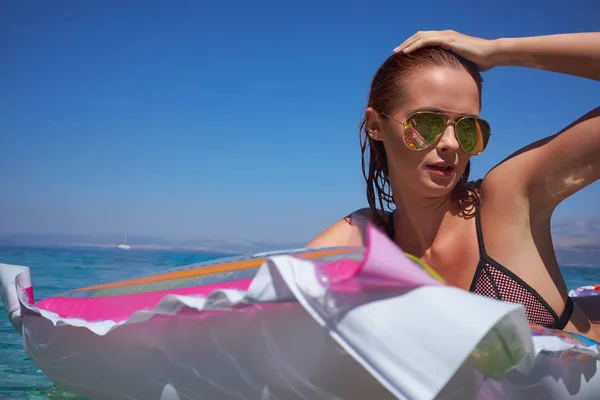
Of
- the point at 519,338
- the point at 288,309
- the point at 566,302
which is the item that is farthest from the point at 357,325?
the point at 566,302

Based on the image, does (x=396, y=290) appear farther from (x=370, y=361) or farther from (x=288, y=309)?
(x=288, y=309)

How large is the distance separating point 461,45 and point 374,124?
469mm

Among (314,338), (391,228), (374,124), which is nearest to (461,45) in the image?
(374,124)

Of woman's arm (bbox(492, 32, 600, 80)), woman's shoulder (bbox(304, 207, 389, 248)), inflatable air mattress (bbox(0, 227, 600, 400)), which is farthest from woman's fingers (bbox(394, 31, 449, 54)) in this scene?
inflatable air mattress (bbox(0, 227, 600, 400))

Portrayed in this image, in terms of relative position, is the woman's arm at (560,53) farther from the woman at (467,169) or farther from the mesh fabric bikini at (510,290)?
the mesh fabric bikini at (510,290)

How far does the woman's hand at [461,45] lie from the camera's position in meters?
2.01

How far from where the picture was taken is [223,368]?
4.36 ft

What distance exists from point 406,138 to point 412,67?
10.5 inches

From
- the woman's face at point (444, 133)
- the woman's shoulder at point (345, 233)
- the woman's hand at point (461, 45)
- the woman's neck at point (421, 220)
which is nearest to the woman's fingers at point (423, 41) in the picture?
the woman's hand at point (461, 45)

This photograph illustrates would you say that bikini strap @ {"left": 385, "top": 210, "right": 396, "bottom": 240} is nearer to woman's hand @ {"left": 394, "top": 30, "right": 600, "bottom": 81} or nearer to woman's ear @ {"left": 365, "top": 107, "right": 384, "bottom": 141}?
woman's ear @ {"left": 365, "top": 107, "right": 384, "bottom": 141}

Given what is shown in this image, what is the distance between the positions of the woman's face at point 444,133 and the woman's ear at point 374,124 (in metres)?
0.09

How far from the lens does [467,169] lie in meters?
2.29

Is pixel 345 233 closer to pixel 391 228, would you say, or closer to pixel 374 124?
pixel 391 228

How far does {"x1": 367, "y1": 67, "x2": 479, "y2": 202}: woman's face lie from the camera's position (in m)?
1.98
